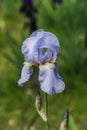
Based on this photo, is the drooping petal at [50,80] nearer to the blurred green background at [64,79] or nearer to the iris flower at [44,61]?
the iris flower at [44,61]

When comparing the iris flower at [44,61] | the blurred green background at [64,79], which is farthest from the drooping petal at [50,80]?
the blurred green background at [64,79]

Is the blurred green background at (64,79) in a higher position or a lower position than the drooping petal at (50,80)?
lower

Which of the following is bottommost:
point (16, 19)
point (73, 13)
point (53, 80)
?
point (16, 19)

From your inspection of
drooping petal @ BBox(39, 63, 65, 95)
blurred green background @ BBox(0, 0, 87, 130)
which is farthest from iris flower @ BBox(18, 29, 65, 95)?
blurred green background @ BBox(0, 0, 87, 130)

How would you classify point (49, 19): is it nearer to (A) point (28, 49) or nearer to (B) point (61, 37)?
(B) point (61, 37)

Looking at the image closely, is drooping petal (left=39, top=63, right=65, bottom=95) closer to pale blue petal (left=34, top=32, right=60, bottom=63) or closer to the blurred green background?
pale blue petal (left=34, top=32, right=60, bottom=63)

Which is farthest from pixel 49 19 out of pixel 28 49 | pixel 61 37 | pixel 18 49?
pixel 28 49

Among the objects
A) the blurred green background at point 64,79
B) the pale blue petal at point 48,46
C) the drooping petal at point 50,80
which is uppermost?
the pale blue petal at point 48,46

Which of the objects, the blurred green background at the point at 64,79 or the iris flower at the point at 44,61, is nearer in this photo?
the iris flower at the point at 44,61
